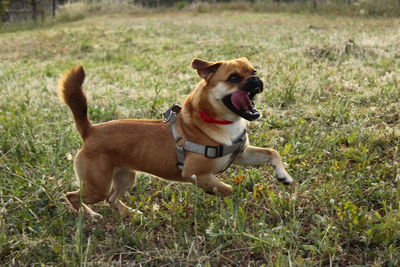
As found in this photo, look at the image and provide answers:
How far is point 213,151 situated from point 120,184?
941 mm

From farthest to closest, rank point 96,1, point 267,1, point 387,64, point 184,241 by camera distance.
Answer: point 96,1 → point 267,1 → point 387,64 → point 184,241

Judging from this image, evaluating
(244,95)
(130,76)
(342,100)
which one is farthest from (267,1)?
(244,95)

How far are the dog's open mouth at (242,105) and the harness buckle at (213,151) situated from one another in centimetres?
29

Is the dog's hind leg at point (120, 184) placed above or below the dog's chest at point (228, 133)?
below

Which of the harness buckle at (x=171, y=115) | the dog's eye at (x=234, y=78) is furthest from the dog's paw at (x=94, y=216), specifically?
the dog's eye at (x=234, y=78)

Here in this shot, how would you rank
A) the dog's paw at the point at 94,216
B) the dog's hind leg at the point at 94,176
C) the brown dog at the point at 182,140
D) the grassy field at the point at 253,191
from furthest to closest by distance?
the dog's paw at the point at 94,216 → the dog's hind leg at the point at 94,176 → the brown dog at the point at 182,140 → the grassy field at the point at 253,191

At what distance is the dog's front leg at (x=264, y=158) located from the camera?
10.2 ft

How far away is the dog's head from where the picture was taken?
290 cm

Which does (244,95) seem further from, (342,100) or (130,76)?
(130,76)

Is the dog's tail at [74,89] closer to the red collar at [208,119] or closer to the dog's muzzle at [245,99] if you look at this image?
the red collar at [208,119]

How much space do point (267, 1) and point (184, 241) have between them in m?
28.7

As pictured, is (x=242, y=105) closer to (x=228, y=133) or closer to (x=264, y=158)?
(x=228, y=133)

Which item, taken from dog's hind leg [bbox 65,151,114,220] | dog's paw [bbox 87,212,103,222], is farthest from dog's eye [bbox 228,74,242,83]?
dog's paw [bbox 87,212,103,222]

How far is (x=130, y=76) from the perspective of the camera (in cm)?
794
